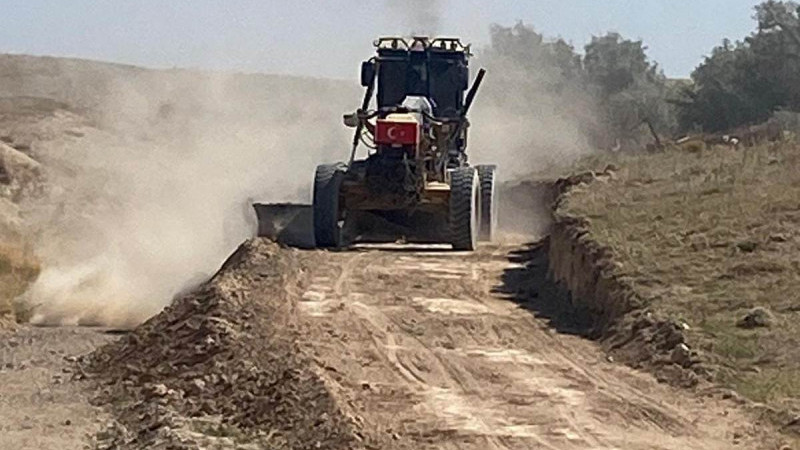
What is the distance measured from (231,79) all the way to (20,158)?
35297 millimetres

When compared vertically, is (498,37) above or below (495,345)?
above

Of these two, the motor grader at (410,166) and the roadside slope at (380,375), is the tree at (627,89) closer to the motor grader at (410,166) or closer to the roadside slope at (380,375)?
the motor grader at (410,166)

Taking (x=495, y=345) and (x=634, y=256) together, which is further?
(x=634, y=256)

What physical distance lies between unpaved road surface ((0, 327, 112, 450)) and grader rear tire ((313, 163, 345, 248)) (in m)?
3.72

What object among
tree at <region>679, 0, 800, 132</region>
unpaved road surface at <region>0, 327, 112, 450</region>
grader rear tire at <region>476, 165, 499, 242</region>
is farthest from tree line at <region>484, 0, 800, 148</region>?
unpaved road surface at <region>0, 327, 112, 450</region>

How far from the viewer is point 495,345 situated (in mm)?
15461

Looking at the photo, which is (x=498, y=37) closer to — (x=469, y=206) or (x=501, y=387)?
(x=469, y=206)

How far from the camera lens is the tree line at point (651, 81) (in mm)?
54031

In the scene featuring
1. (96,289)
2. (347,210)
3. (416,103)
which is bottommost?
(96,289)

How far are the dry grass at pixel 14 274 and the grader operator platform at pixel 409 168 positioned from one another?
16.7 feet

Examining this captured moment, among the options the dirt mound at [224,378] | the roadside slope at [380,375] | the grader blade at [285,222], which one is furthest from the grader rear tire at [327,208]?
the dirt mound at [224,378]

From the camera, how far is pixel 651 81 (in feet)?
224

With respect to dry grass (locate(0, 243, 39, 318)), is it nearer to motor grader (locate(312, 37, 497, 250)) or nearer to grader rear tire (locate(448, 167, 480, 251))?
motor grader (locate(312, 37, 497, 250))

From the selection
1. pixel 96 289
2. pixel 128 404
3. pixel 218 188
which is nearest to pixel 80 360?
pixel 128 404
